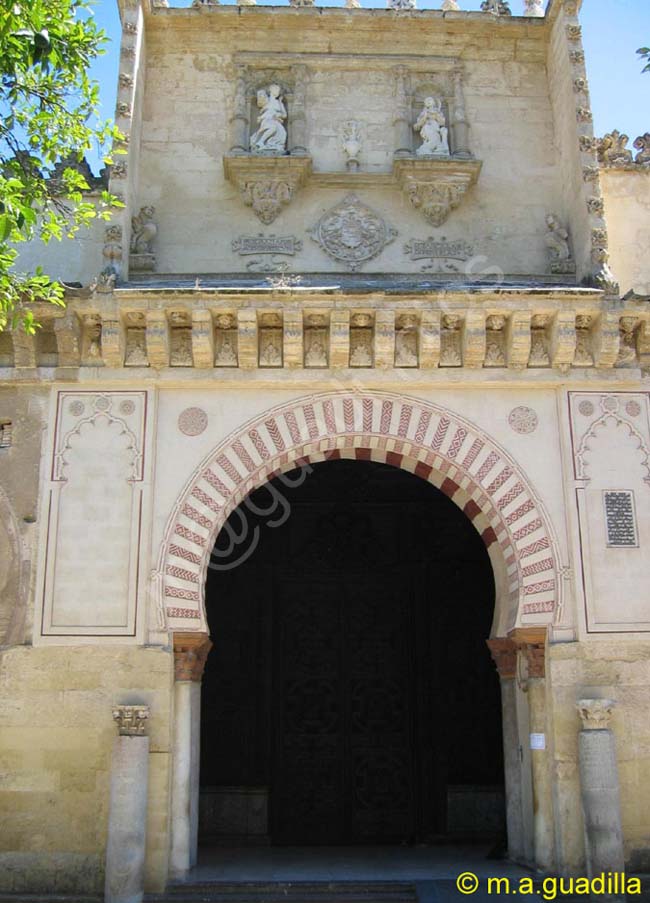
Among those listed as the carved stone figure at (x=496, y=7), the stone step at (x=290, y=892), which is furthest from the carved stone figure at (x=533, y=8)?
the stone step at (x=290, y=892)

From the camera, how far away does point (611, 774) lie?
304 inches

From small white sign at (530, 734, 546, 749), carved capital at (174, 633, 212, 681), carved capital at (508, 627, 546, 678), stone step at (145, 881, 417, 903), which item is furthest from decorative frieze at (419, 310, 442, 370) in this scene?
stone step at (145, 881, 417, 903)

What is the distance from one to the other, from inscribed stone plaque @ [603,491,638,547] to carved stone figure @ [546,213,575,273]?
229 centimetres

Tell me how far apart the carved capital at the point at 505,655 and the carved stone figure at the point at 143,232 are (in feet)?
15.4

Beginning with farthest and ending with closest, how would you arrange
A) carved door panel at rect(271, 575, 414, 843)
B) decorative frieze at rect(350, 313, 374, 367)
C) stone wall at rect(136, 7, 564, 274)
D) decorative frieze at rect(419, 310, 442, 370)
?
carved door panel at rect(271, 575, 414, 843), stone wall at rect(136, 7, 564, 274), decorative frieze at rect(350, 313, 374, 367), decorative frieze at rect(419, 310, 442, 370)

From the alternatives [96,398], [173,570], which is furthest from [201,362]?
[173,570]

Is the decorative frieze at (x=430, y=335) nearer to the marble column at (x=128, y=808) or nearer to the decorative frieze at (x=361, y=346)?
the decorative frieze at (x=361, y=346)

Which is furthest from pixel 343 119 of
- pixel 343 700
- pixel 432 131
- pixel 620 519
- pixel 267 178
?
pixel 343 700

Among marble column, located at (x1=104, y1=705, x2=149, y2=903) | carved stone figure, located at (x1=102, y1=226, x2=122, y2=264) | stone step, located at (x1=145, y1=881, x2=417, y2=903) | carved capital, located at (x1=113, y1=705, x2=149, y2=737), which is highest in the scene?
carved stone figure, located at (x1=102, y1=226, x2=122, y2=264)

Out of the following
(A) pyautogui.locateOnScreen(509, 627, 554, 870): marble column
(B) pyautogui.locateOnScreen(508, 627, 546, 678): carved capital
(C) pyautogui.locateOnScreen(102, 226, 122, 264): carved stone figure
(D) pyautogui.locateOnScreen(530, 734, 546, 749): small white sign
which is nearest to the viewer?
(A) pyautogui.locateOnScreen(509, 627, 554, 870): marble column

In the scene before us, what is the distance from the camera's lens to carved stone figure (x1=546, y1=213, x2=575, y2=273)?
9672 millimetres

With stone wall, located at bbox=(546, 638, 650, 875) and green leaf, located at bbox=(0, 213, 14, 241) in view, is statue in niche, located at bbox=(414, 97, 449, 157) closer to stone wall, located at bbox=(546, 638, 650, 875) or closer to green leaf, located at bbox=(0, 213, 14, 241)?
green leaf, located at bbox=(0, 213, 14, 241)

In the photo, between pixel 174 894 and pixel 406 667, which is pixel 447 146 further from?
pixel 174 894

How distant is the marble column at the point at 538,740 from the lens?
315 inches
